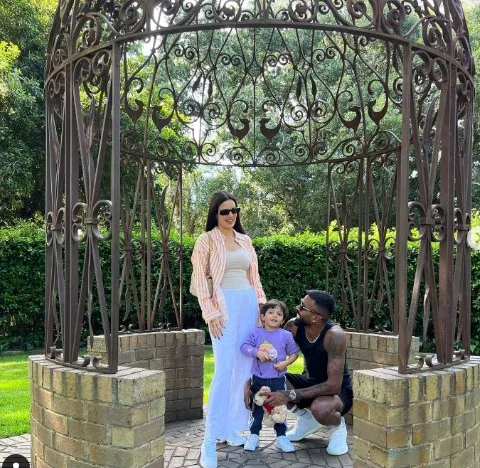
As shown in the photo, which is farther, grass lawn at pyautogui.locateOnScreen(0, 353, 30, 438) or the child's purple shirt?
grass lawn at pyautogui.locateOnScreen(0, 353, 30, 438)

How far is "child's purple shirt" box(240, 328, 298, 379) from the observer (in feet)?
14.7

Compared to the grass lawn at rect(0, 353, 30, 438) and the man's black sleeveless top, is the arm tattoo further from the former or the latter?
the grass lawn at rect(0, 353, 30, 438)

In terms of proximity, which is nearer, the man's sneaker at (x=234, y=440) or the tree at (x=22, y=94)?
the man's sneaker at (x=234, y=440)

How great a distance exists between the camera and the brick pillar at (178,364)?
220 inches

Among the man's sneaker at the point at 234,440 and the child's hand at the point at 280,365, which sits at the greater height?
the child's hand at the point at 280,365

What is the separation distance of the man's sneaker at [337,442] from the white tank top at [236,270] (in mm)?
1396

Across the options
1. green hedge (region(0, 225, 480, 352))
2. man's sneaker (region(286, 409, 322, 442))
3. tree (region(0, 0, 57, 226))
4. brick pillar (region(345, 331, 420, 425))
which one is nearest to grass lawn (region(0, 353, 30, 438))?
green hedge (region(0, 225, 480, 352))

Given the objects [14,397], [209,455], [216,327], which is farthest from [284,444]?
[14,397]

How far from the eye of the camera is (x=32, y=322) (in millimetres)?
11164

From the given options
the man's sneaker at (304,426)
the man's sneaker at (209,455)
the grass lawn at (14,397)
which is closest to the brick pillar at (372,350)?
the man's sneaker at (304,426)

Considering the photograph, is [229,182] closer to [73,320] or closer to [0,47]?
[0,47]

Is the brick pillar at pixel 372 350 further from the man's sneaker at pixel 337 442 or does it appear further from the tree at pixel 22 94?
the tree at pixel 22 94

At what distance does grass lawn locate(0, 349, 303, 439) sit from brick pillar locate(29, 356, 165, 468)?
2.27 m

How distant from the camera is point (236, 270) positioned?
4652 mm
